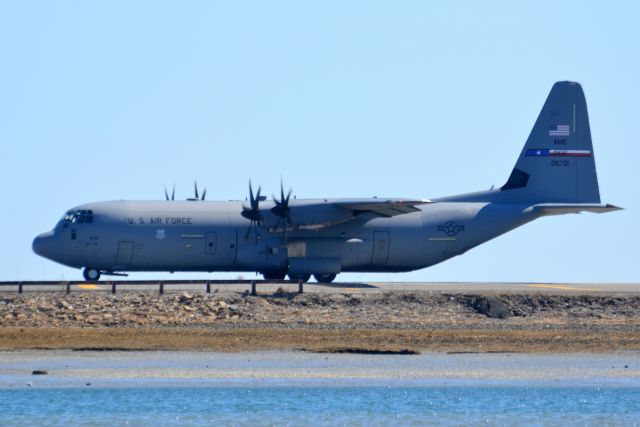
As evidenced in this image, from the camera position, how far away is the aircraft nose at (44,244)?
48469mm

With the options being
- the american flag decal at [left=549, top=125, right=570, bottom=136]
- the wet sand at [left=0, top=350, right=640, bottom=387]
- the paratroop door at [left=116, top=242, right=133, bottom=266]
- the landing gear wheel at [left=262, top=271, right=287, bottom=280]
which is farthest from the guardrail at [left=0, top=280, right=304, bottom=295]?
the american flag decal at [left=549, top=125, right=570, bottom=136]

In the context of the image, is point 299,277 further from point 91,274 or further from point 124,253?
point 91,274

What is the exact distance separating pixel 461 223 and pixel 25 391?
92.1 feet

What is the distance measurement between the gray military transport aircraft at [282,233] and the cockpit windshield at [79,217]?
0.04 metres

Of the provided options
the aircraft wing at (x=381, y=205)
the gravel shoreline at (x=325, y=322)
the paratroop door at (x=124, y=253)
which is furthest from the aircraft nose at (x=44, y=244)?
the aircraft wing at (x=381, y=205)

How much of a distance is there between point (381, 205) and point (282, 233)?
13.3ft

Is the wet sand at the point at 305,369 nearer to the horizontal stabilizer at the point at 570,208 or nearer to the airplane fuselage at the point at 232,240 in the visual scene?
the airplane fuselage at the point at 232,240

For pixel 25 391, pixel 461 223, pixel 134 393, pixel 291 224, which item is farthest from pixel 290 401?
pixel 461 223

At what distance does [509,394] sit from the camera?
26422 mm

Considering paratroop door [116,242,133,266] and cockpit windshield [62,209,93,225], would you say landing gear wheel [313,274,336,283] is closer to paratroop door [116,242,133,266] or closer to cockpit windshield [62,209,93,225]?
paratroop door [116,242,133,266]

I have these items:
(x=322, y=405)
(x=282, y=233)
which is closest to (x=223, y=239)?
(x=282, y=233)

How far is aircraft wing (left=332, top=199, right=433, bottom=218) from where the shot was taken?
1884 inches

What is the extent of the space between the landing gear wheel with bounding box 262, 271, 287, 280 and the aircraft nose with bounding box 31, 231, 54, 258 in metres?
8.60

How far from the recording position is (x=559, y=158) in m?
53.7
